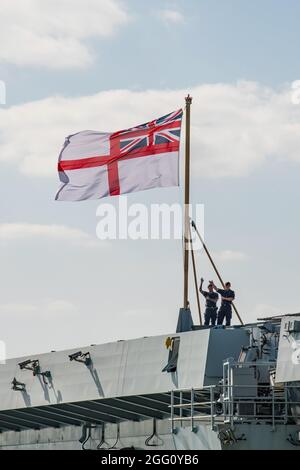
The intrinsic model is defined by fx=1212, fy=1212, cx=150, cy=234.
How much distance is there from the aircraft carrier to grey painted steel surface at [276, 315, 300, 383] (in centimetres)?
2

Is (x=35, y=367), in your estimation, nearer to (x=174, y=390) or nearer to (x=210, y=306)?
(x=210, y=306)

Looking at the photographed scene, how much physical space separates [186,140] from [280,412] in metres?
10.6

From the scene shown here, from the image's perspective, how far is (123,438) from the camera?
36875 mm

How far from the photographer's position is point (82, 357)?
3575cm

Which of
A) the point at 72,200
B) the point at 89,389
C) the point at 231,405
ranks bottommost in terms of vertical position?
the point at 231,405

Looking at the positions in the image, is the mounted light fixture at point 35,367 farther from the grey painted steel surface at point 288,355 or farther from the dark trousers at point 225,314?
the grey painted steel surface at point 288,355

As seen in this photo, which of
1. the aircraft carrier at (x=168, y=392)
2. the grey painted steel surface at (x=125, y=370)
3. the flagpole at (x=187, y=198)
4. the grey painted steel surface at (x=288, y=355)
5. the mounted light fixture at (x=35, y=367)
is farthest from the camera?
the mounted light fixture at (x=35, y=367)

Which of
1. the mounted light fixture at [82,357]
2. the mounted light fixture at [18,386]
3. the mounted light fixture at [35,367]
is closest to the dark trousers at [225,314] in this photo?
the mounted light fixture at [82,357]

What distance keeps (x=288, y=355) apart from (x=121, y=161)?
10930 millimetres

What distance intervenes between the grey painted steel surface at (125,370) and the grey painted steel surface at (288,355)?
2671mm

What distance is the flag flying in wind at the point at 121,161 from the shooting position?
1447 inches
